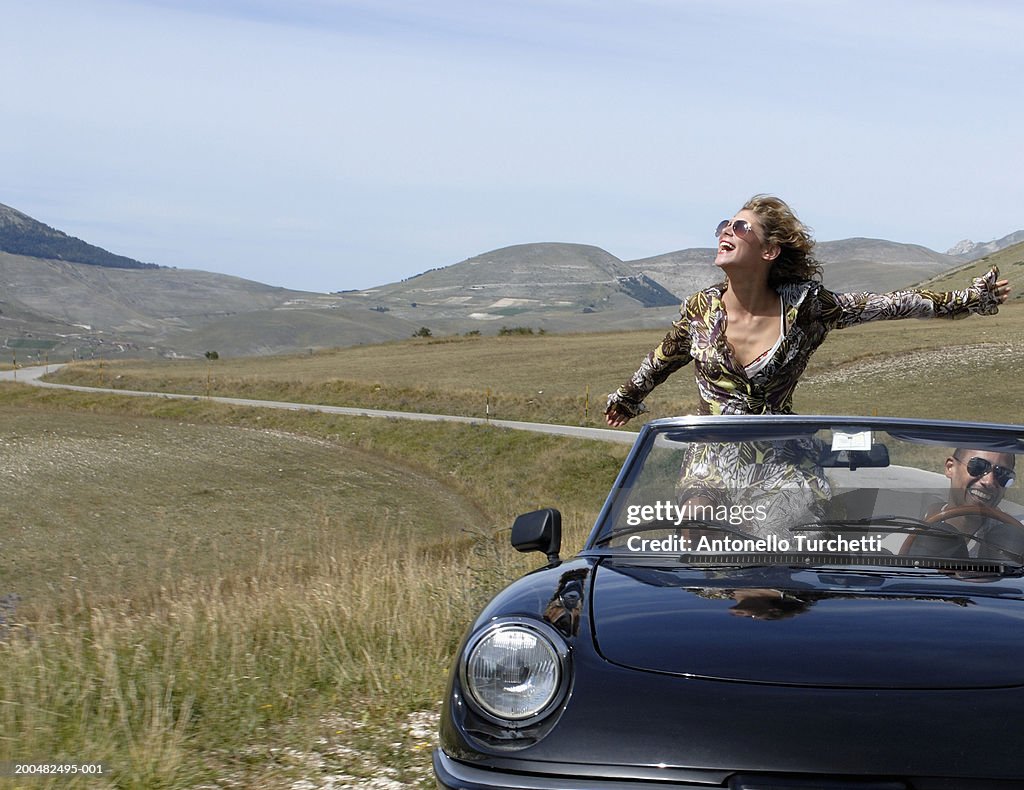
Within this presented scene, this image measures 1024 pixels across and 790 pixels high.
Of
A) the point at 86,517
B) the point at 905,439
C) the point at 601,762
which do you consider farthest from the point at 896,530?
the point at 86,517

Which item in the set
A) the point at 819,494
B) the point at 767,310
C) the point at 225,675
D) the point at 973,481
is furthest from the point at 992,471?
the point at 225,675

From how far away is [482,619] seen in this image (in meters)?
3.59

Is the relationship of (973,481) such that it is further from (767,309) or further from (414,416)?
(414,416)

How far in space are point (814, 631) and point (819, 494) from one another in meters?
1.10

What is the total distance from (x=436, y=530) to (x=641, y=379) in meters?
20.1

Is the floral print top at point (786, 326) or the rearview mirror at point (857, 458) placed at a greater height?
the floral print top at point (786, 326)

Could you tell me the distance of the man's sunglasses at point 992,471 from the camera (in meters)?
4.31

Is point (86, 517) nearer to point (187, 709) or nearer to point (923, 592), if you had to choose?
point (187, 709)

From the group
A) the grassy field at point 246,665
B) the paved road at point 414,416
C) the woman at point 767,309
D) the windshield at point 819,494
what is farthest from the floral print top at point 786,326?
the paved road at point 414,416

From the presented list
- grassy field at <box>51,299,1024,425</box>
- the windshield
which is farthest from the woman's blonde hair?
grassy field at <box>51,299,1024,425</box>

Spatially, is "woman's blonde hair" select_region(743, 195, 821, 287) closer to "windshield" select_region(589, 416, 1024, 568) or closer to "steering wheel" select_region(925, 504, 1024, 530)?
"windshield" select_region(589, 416, 1024, 568)

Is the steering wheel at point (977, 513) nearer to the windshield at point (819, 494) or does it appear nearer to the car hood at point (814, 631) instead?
the windshield at point (819, 494)

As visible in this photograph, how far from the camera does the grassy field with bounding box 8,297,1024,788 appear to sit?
194 inches

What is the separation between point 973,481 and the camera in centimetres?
432
